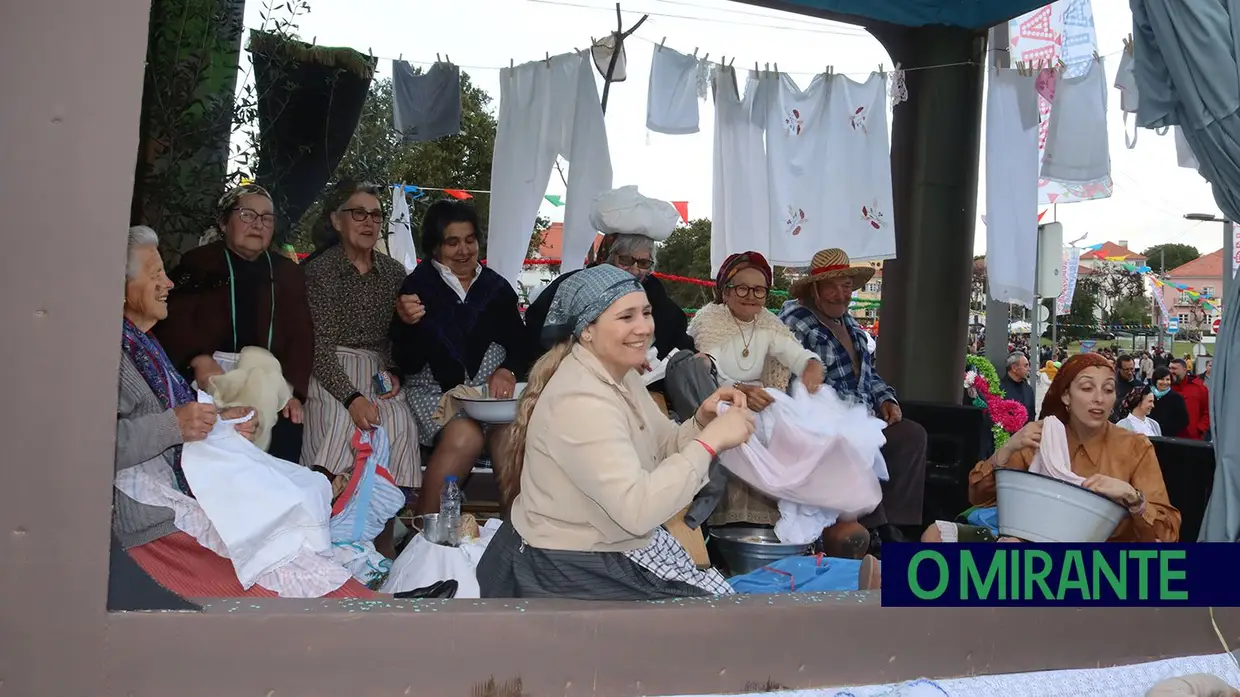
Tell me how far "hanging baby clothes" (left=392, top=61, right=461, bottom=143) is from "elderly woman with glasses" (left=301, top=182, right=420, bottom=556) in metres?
2.09

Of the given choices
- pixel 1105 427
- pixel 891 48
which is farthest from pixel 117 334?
pixel 891 48

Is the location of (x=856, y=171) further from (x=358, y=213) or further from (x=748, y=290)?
(x=358, y=213)

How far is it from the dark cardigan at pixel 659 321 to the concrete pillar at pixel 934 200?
2.66 meters

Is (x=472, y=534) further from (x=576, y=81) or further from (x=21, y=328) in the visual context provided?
(x=576, y=81)

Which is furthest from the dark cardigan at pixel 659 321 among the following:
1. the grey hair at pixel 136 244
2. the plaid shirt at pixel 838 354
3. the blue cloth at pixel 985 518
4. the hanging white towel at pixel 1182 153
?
the hanging white towel at pixel 1182 153

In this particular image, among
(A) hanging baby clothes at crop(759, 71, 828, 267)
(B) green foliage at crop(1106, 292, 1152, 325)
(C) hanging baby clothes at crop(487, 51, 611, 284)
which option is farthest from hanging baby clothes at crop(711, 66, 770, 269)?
(B) green foliage at crop(1106, 292, 1152, 325)

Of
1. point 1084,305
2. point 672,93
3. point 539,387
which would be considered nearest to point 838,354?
point 672,93

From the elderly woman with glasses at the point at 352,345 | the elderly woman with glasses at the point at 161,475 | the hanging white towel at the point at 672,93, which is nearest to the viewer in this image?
the elderly woman with glasses at the point at 161,475

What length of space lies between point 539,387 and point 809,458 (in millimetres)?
1593

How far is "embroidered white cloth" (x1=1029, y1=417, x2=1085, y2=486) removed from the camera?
11.3 feet

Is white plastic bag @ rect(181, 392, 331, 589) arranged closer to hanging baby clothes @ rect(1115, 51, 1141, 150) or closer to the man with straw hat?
the man with straw hat

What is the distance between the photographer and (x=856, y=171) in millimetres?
6289

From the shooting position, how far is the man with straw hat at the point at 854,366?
15.6 feet

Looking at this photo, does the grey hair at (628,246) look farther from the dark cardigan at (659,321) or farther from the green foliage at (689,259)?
the green foliage at (689,259)
